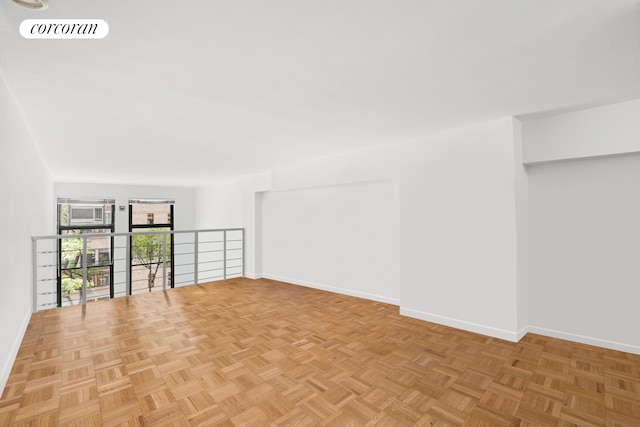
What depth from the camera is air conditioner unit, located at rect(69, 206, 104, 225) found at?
623 centimetres

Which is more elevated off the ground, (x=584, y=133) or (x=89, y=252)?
(x=584, y=133)

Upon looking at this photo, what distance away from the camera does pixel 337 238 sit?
4227mm

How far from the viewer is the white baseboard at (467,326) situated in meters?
2.49

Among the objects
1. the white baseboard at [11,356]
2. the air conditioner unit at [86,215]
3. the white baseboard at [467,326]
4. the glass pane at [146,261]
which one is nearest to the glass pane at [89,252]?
the air conditioner unit at [86,215]

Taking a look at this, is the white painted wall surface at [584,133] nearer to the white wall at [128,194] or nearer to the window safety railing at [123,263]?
the window safety railing at [123,263]

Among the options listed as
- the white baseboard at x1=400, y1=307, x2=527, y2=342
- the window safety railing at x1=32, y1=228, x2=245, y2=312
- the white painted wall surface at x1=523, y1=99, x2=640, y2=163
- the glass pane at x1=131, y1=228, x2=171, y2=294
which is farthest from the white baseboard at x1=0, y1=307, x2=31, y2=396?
the glass pane at x1=131, y1=228, x2=171, y2=294

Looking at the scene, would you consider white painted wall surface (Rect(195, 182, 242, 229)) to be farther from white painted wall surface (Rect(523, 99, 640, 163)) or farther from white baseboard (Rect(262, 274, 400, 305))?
white painted wall surface (Rect(523, 99, 640, 163))

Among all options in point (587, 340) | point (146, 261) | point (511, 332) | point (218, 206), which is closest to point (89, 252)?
point (146, 261)

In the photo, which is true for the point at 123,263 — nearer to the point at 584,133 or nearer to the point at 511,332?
the point at 511,332

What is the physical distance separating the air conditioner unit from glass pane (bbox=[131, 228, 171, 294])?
30.1 inches

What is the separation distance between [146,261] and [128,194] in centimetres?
153

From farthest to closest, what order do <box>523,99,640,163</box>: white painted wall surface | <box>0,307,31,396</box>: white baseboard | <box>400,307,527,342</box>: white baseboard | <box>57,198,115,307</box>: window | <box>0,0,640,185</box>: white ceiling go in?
1. <box>57,198,115,307</box>: window
2. <box>400,307,527,342</box>: white baseboard
3. <box>523,99,640,163</box>: white painted wall surface
4. <box>0,307,31,396</box>: white baseboard
5. <box>0,0,640,185</box>: white ceiling

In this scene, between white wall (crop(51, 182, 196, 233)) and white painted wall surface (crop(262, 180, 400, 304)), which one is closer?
white painted wall surface (crop(262, 180, 400, 304))

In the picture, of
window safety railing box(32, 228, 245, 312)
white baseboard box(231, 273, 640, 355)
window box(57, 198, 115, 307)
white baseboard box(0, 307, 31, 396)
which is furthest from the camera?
window box(57, 198, 115, 307)
